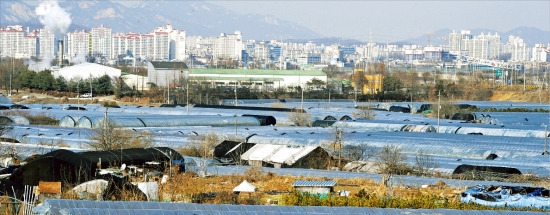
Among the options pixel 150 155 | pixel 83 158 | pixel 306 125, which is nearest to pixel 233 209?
→ pixel 83 158

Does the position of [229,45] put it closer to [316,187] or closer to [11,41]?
[11,41]

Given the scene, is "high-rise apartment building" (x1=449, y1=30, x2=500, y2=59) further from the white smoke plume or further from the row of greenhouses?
the row of greenhouses

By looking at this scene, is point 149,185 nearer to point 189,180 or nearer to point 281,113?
point 189,180

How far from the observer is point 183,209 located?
627 centimetres

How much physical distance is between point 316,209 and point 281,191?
2849mm

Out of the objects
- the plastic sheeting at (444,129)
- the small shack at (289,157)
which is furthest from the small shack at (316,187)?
the plastic sheeting at (444,129)

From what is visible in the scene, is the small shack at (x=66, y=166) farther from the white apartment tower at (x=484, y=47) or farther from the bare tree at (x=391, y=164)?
the white apartment tower at (x=484, y=47)

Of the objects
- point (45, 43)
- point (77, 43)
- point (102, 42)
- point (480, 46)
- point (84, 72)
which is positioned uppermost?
point (480, 46)

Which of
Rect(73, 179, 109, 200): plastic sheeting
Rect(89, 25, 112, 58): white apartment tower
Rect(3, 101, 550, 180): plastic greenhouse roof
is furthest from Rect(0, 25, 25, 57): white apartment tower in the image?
Rect(73, 179, 109, 200): plastic sheeting

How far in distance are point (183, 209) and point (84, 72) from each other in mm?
25568

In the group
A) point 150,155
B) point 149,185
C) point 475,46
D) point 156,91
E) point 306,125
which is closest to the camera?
point 149,185

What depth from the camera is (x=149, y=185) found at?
825cm

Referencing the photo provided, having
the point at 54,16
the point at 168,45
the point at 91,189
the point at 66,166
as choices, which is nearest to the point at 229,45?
the point at 168,45

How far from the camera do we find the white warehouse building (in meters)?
30.8
